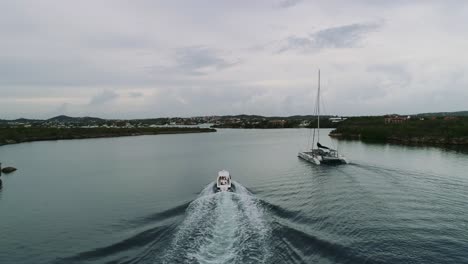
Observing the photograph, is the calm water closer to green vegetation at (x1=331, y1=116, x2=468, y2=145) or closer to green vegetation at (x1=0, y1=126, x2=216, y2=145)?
green vegetation at (x1=331, y1=116, x2=468, y2=145)

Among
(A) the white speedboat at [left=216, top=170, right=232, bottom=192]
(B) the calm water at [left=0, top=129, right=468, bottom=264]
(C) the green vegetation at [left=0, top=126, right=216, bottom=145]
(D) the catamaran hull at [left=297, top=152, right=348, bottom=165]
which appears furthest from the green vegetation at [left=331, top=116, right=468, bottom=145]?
(C) the green vegetation at [left=0, top=126, right=216, bottom=145]

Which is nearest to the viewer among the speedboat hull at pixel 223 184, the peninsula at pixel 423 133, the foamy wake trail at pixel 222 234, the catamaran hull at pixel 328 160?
the foamy wake trail at pixel 222 234

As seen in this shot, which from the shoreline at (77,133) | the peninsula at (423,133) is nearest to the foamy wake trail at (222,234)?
the peninsula at (423,133)

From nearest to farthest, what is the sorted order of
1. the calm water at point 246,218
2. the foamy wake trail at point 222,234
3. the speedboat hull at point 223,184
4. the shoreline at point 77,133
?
the foamy wake trail at point 222,234 < the calm water at point 246,218 < the speedboat hull at point 223,184 < the shoreline at point 77,133

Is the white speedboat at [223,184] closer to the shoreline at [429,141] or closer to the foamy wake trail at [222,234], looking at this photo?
the foamy wake trail at [222,234]

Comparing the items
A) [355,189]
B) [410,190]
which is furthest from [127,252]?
[410,190]

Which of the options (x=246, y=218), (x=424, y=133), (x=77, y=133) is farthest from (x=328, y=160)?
(x=77, y=133)

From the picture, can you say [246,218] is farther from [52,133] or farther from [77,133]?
[77,133]

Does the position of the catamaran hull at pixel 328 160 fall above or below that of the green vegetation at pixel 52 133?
below
